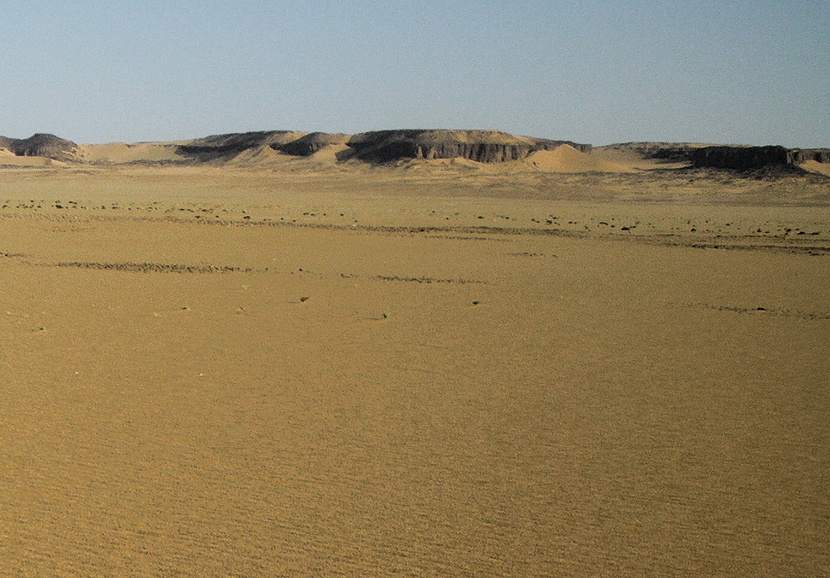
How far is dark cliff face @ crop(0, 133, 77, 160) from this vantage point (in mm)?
119562

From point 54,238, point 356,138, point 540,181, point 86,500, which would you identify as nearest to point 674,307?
point 86,500

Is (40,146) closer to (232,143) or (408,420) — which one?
(232,143)

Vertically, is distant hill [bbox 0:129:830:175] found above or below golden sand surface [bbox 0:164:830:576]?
above

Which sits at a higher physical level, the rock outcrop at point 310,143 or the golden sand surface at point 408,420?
the rock outcrop at point 310,143

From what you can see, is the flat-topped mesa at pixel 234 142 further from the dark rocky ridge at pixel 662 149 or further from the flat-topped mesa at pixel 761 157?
the flat-topped mesa at pixel 761 157

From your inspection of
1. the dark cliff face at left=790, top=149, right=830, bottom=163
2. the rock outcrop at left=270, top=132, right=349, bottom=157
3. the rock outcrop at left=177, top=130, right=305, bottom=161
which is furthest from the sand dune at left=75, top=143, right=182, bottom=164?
the dark cliff face at left=790, top=149, right=830, bottom=163

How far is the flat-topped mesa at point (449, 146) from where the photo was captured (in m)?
93.8

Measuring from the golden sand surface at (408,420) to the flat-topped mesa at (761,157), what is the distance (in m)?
56.3

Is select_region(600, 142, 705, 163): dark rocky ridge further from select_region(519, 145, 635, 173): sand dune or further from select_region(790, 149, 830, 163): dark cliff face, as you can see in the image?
select_region(790, 149, 830, 163): dark cliff face

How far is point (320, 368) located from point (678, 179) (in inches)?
2503

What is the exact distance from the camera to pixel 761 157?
7169cm

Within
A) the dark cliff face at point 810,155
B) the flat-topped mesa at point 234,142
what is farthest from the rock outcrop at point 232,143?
the dark cliff face at point 810,155

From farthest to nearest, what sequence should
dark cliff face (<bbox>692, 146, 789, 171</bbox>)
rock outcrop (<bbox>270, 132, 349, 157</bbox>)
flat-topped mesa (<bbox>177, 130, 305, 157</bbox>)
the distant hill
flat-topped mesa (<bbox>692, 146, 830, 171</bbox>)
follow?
flat-topped mesa (<bbox>177, 130, 305, 157</bbox>) → rock outcrop (<bbox>270, 132, 349, 157</bbox>) → the distant hill → dark cliff face (<bbox>692, 146, 789, 171</bbox>) → flat-topped mesa (<bbox>692, 146, 830, 171</bbox>)

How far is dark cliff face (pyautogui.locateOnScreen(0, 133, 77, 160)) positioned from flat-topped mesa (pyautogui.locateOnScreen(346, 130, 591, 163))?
4363 cm
